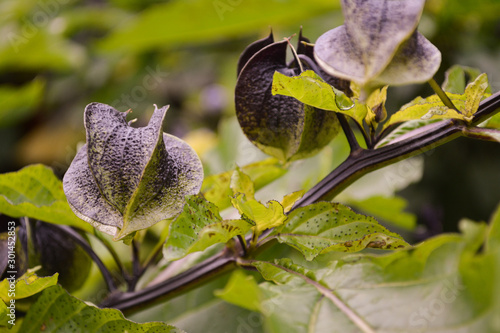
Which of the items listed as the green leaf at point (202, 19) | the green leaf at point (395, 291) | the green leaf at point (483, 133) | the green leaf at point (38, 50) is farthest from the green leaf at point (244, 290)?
the green leaf at point (38, 50)

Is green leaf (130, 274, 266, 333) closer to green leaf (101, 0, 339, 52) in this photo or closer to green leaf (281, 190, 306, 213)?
green leaf (281, 190, 306, 213)

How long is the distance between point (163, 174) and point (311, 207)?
15 centimetres

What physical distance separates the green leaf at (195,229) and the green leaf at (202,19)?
102 cm

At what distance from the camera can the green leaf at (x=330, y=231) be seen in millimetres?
455

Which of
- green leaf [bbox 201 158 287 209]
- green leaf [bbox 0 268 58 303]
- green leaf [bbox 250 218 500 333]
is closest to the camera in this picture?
green leaf [bbox 250 218 500 333]

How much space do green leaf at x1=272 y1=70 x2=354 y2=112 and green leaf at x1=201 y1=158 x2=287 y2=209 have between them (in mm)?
Result: 181

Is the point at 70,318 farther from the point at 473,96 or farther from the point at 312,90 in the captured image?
the point at 473,96

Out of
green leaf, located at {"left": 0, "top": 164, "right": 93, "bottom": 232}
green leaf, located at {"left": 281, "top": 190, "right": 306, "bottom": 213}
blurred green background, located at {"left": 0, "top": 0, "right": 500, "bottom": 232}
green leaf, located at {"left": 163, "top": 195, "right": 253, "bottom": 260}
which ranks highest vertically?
green leaf, located at {"left": 163, "top": 195, "right": 253, "bottom": 260}

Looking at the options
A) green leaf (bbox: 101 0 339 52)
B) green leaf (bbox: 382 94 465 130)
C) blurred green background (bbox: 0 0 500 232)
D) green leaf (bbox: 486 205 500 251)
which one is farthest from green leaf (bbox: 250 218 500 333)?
green leaf (bbox: 101 0 339 52)

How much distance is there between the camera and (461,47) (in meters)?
1.25

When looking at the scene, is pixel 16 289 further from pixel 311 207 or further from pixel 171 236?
pixel 311 207

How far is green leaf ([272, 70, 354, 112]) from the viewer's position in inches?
16.8

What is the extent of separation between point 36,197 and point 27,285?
0.15m

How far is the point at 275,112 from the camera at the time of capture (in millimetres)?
513
